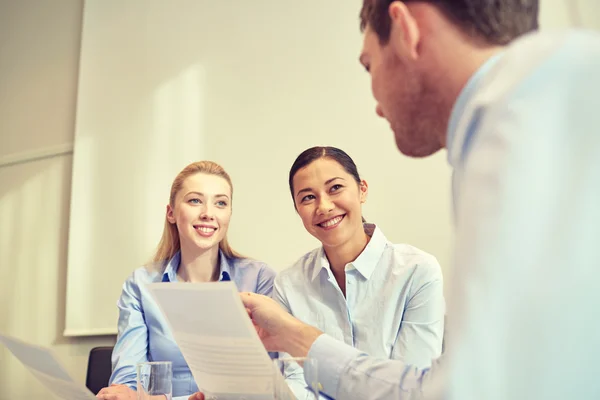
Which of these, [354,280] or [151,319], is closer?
[354,280]

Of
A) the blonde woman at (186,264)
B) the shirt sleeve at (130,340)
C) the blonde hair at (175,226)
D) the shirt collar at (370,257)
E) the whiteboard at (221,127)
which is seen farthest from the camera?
the whiteboard at (221,127)

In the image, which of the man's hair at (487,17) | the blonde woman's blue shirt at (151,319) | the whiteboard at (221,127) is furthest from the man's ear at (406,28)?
the whiteboard at (221,127)

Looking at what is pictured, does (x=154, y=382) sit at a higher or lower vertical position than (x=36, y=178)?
lower

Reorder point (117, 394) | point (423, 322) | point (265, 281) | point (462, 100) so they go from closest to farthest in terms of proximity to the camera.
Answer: point (462, 100) → point (117, 394) → point (423, 322) → point (265, 281)

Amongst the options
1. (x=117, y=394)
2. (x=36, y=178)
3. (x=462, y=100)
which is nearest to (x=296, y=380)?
(x=462, y=100)

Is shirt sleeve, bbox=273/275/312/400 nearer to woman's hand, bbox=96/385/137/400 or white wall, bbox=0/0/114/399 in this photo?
woman's hand, bbox=96/385/137/400

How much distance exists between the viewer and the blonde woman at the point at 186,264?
6.84 feet

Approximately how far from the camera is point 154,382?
3.48ft

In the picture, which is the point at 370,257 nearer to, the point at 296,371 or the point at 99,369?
the point at 296,371

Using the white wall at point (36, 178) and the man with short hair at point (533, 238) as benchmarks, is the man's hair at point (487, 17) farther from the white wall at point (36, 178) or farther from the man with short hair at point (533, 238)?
the white wall at point (36, 178)

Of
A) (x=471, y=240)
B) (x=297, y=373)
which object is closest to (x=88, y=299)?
(x=297, y=373)

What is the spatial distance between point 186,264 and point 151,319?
263mm

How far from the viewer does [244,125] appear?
9.91 feet

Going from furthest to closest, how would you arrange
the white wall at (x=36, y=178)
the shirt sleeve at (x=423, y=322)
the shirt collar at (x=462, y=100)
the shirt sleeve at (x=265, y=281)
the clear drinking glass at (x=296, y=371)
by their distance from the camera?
the white wall at (x=36, y=178)
the shirt sleeve at (x=265, y=281)
the shirt sleeve at (x=423, y=322)
the clear drinking glass at (x=296, y=371)
the shirt collar at (x=462, y=100)
